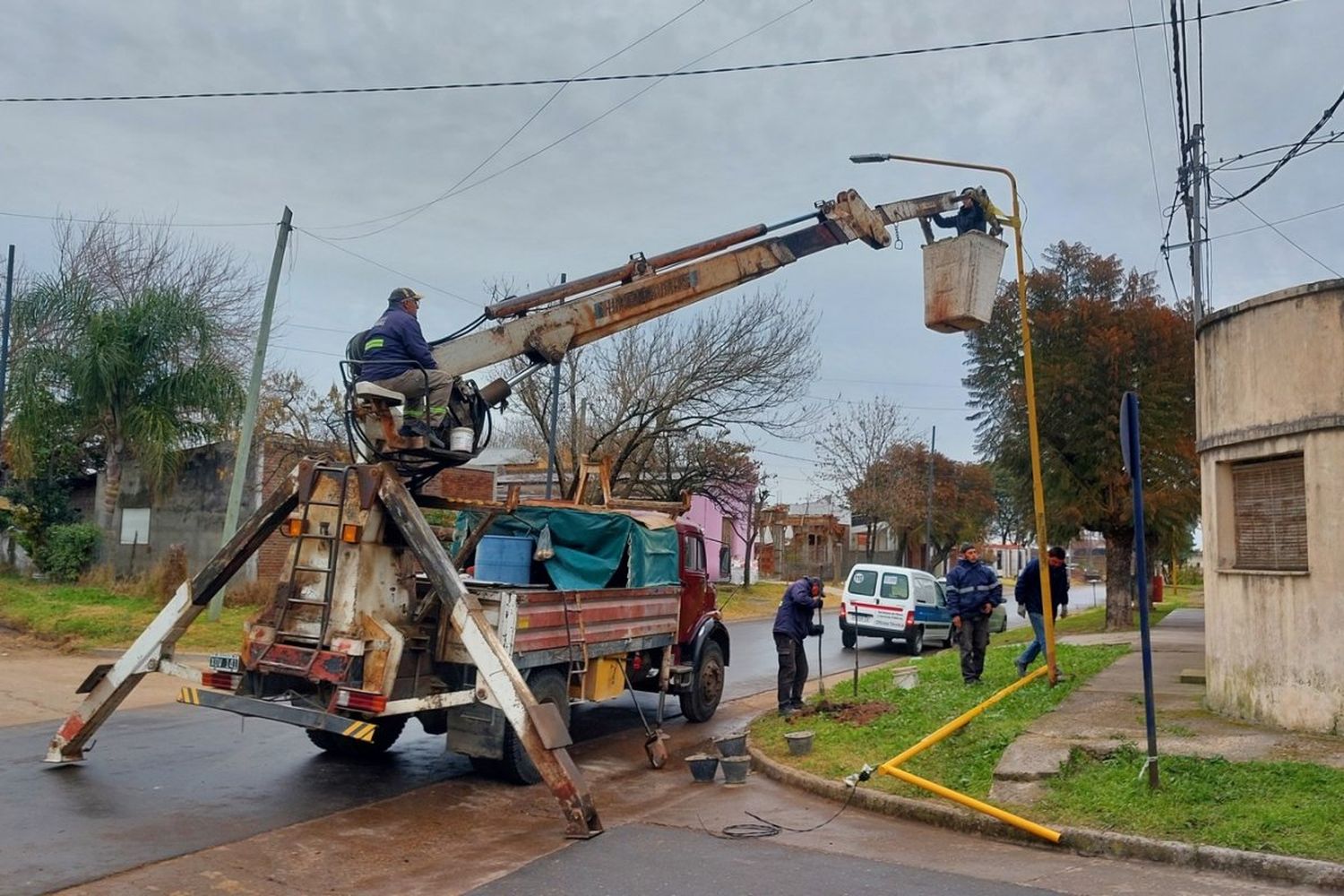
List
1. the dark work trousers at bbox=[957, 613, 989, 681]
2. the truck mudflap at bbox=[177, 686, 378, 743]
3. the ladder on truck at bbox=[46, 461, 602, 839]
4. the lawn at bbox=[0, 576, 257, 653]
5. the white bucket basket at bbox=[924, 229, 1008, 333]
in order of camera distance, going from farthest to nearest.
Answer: the lawn at bbox=[0, 576, 257, 653] < the dark work trousers at bbox=[957, 613, 989, 681] < the white bucket basket at bbox=[924, 229, 1008, 333] < the truck mudflap at bbox=[177, 686, 378, 743] < the ladder on truck at bbox=[46, 461, 602, 839]

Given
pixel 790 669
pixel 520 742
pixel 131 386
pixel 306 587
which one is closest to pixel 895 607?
pixel 790 669

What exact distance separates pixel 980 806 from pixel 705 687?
18.5 feet

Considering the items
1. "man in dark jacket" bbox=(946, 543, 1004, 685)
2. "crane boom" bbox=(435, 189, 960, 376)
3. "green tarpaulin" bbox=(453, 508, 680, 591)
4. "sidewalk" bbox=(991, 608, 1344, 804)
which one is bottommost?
"sidewalk" bbox=(991, 608, 1344, 804)

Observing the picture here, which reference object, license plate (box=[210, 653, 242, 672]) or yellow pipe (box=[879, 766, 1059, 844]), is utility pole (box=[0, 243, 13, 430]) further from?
yellow pipe (box=[879, 766, 1059, 844])

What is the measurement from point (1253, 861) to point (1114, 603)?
1771 cm

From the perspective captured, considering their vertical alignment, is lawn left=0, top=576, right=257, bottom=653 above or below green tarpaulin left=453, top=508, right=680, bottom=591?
below

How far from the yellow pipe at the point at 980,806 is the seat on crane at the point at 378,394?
15.4 ft

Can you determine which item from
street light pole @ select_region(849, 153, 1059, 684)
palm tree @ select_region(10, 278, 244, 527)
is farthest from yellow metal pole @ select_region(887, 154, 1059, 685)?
palm tree @ select_region(10, 278, 244, 527)

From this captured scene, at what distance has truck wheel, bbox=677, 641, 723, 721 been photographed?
1248cm

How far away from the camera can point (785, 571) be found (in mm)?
53938

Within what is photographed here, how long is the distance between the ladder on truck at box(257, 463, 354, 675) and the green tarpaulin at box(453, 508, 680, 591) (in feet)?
8.27

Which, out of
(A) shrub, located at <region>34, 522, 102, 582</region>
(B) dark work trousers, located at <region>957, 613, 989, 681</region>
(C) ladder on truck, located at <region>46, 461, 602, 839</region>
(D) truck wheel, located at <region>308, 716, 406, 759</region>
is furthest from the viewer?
(A) shrub, located at <region>34, 522, 102, 582</region>

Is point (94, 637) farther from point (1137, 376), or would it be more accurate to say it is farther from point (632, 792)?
point (1137, 376)

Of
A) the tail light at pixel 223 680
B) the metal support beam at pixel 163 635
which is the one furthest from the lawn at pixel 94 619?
the tail light at pixel 223 680
